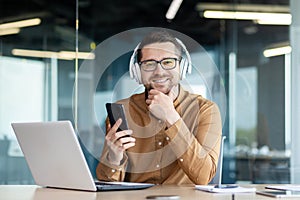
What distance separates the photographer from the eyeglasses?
2232mm

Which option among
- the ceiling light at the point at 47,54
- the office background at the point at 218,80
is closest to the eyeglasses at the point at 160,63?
the office background at the point at 218,80

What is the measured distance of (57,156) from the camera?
183 centimetres

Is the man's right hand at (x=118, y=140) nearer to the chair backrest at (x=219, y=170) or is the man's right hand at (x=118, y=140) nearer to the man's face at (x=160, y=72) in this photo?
the man's face at (x=160, y=72)

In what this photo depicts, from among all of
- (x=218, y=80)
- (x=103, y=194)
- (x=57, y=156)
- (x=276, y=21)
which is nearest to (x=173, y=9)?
(x=218, y=80)

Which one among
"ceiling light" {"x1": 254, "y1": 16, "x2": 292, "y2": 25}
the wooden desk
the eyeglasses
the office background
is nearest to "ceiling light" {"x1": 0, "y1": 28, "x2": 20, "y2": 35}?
the office background

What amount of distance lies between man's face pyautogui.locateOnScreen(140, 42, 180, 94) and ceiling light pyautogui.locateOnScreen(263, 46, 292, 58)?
276cm

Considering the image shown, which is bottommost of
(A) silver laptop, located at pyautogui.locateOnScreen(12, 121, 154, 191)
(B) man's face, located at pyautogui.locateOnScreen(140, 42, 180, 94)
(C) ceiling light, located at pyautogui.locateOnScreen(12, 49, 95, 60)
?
(A) silver laptop, located at pyautogui.locateOnScreen(12, 121, 154, 191)

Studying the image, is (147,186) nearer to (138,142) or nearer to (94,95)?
(138,142)

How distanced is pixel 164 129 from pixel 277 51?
9.76 ft

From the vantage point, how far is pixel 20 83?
16.7ft

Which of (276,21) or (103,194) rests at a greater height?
(276,21)

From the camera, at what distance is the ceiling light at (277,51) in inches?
191

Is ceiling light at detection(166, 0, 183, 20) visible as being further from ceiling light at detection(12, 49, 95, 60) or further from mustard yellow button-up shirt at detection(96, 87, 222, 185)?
mustard yellow button-up shirt at detection(96, 87, 222, 185)

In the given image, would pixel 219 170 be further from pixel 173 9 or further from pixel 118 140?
pixel 173 9
